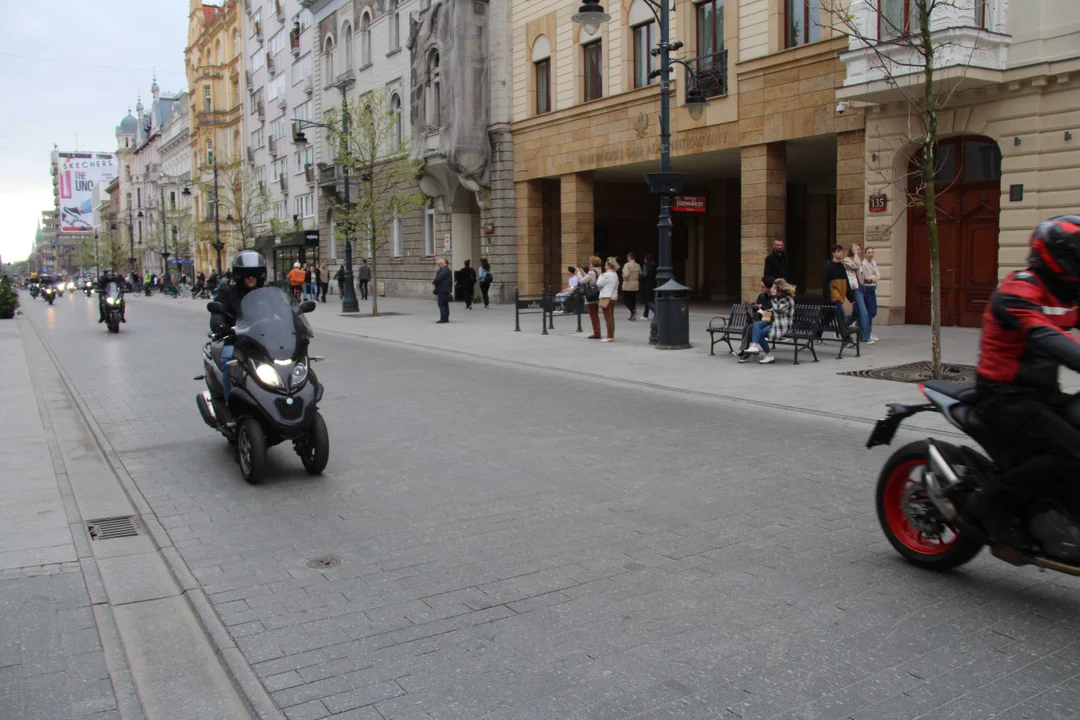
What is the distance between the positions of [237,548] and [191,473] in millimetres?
2243

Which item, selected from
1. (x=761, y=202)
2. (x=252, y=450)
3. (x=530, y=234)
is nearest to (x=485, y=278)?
(x=530, y=234)

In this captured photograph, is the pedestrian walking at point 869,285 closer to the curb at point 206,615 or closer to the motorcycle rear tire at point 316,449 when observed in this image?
the motorcycle rear tire at point 316,449

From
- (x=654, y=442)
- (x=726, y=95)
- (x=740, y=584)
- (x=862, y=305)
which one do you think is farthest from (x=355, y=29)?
(x=740, y=584)

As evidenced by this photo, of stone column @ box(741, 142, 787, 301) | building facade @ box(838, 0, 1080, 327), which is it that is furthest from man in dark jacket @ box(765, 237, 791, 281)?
stone column @ box(741, 142, 787, 301)

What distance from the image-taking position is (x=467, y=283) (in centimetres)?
3139

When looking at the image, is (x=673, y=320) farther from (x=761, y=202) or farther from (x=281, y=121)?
(x=281, y=121)

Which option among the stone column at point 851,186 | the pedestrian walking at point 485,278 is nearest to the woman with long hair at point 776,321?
the stone column at point 851,186

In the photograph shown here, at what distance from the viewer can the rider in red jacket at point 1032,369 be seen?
3.91 meters

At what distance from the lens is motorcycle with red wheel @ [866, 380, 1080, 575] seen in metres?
4.02

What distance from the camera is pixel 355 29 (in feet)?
136

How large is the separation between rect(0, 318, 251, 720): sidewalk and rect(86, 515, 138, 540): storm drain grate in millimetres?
41

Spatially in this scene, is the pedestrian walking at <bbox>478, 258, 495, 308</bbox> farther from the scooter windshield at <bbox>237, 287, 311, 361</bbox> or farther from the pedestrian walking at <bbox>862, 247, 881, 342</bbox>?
the scooter windshield at <bbox>237, 287, 311, 361</bbox>

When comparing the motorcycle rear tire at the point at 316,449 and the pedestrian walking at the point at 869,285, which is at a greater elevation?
the pedestrian walking at the point at 869,285

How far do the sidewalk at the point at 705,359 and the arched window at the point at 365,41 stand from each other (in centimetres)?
2024
